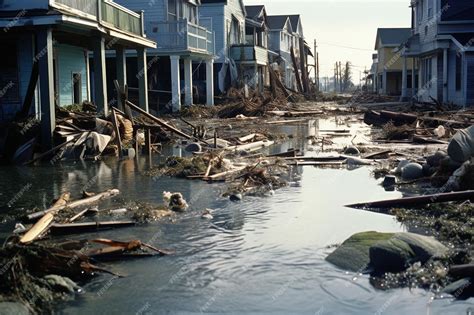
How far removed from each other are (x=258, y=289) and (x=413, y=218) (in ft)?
13.4

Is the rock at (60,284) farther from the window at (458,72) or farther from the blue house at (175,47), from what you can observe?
the window at (458,72)

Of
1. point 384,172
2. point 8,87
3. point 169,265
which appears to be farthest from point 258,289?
point 8,87

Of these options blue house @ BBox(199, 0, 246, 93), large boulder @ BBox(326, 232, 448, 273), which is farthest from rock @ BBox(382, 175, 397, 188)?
blue house @ BBox(199, 0, 246, 93)

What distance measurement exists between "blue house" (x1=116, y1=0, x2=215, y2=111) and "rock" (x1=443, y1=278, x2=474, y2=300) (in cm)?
3026

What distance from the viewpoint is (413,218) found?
10.2 meters

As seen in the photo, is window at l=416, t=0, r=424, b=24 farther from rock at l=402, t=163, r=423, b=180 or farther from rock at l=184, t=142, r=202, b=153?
rock at l=402, t=163, r=423, b=180

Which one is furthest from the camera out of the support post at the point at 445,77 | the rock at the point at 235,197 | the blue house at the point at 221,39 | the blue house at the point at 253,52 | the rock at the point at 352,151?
the blue house at the point at 253,52

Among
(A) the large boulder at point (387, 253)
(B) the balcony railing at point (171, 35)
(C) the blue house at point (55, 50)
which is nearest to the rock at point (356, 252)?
(A) the large boulder at point (387, 253)

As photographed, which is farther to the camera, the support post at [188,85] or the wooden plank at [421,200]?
the support post at [188,85]

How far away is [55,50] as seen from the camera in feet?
81.4

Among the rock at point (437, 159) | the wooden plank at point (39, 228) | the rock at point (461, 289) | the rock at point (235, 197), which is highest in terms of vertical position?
the rock at point (437, 159)

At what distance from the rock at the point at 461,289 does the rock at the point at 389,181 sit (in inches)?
268

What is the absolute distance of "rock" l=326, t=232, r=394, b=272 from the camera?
7727mm

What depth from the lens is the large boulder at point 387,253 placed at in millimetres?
7496
